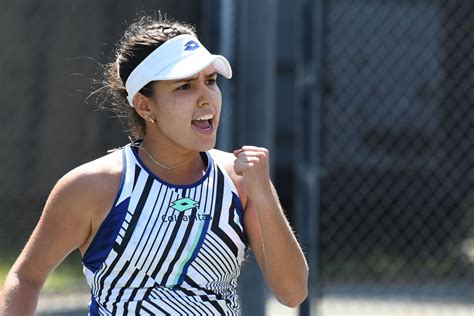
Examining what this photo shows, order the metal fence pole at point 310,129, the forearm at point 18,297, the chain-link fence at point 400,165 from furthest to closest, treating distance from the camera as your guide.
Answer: the chain-link fence at point 400,165, the metal fence pole at point 310,129, the forearm at point 18,297

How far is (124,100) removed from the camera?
3.34 metres

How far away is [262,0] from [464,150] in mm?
2637

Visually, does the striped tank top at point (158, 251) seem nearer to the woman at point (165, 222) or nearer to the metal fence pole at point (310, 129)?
the woman at point (165, 222)

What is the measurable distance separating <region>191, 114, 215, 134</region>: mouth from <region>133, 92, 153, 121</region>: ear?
0.17 metres

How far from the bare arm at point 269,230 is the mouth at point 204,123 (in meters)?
0.10

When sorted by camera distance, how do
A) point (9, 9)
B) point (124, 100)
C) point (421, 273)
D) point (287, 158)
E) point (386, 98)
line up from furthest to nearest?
point (287, 158) → point (386, 98) → point (421, 273) → point (9, 9) → point (124, 100)

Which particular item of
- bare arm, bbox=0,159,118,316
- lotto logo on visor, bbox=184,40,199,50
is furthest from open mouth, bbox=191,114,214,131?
bare arm, bbox=0,159,118,316

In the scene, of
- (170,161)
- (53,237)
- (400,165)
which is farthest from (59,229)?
(400,165)

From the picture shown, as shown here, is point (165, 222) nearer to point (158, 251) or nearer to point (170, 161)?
point (158, 251)

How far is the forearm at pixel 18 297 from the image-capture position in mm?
2986

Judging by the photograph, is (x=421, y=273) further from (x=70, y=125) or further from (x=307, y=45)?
(x=70, y=125)

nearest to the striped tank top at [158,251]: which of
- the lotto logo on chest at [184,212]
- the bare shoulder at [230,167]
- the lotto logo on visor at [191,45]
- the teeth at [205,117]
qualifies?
the lotto logo on chest at [184,212]

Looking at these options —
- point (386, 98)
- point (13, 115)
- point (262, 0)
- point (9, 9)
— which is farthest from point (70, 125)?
point (386, 98)

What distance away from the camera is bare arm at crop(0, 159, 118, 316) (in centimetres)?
301
